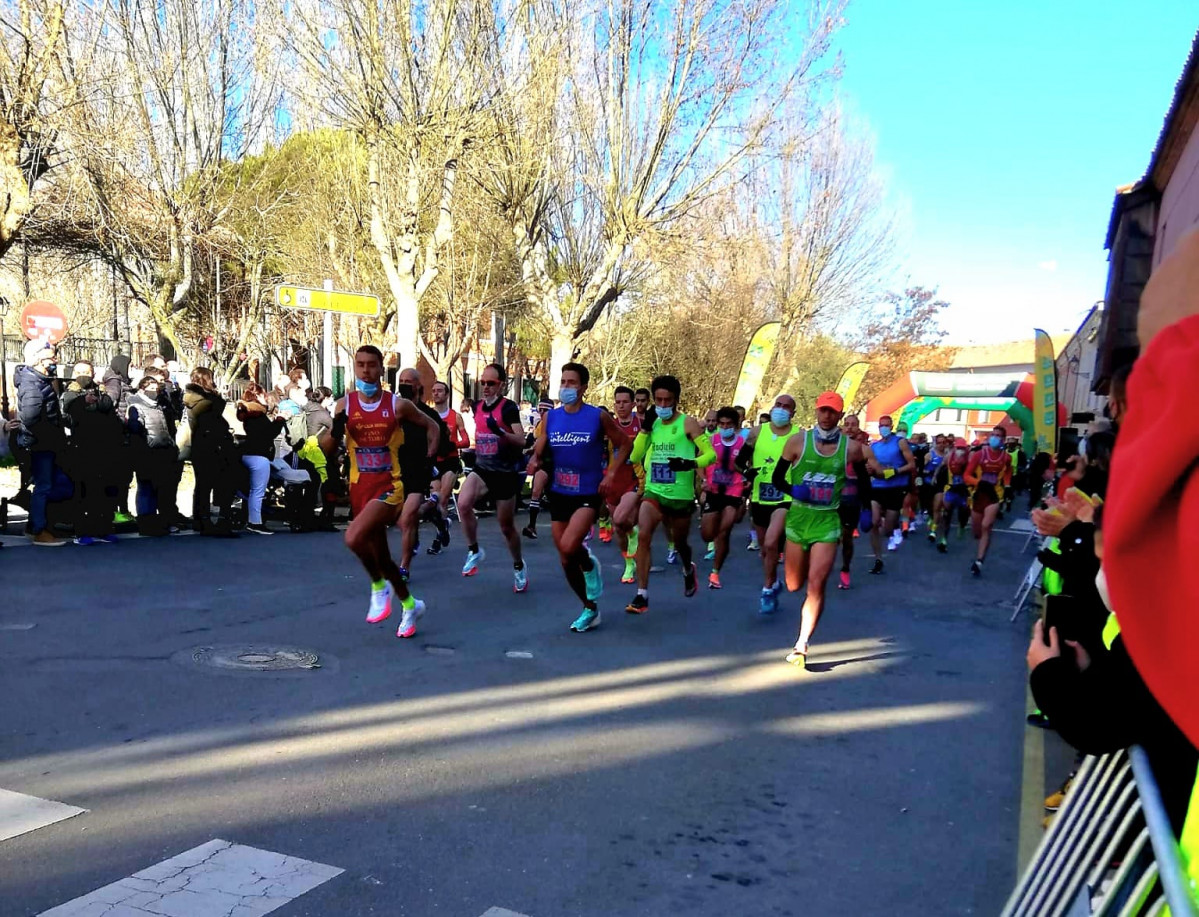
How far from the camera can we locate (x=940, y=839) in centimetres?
397

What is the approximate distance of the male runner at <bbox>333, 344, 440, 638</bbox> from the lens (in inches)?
274

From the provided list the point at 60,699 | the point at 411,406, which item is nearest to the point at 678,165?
the point at 411,406

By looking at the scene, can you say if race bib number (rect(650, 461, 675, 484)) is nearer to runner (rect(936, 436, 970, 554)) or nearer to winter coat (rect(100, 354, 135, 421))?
winter coat (rect(100, 354, 135, 421))

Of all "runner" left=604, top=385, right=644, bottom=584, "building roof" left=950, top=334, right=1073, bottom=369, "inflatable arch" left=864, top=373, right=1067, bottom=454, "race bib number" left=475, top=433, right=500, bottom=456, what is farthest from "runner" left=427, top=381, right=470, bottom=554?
"building roof" left=950, top=334, right=1073, bottom=369

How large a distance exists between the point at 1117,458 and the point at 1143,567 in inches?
4.4

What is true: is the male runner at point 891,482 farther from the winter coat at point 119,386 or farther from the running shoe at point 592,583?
the winter coat at point 119,386

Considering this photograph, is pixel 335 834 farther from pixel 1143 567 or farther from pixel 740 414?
pixel 740 414

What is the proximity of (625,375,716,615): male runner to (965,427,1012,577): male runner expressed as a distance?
515 centimetres

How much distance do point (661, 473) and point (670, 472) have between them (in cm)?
9

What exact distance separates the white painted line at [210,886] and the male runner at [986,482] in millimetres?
10445

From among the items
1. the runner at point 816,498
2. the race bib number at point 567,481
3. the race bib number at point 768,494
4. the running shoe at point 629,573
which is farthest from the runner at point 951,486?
the race bib number at point 567,481

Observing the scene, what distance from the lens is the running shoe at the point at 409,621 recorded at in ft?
22.3

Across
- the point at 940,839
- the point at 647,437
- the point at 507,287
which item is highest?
the point at 507,287

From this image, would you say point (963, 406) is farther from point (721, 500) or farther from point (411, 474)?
point (411, 474)
